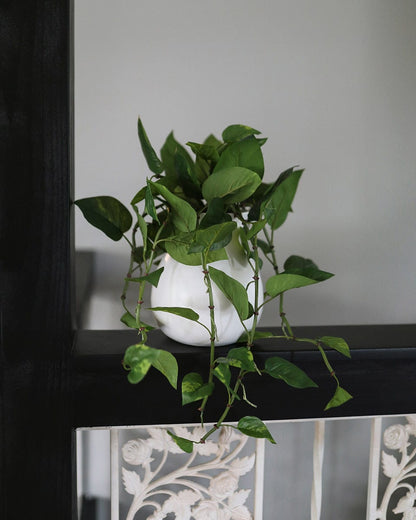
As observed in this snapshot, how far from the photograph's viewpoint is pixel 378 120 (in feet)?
5.31

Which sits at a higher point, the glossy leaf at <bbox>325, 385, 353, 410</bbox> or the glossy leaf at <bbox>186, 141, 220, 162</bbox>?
the glossy leaf at <bbox>186, 141, 220, 162</bbox>

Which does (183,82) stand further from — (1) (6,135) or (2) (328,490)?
(2) (328,490)

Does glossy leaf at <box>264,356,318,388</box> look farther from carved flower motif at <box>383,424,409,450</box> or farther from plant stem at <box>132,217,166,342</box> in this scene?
carved flower motif at <box>383,424,409,450</box>

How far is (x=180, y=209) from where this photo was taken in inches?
29.1

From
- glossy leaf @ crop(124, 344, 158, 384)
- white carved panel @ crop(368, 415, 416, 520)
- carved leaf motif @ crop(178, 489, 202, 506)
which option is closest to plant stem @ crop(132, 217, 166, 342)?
glossy leaf @ crop(124, 344, 158, 384)

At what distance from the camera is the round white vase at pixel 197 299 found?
80cm

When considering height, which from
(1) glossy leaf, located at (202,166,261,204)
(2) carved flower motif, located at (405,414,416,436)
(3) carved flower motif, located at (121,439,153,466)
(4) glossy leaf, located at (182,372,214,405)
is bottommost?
(3) carved flower motif, located at (121,439,153,466)

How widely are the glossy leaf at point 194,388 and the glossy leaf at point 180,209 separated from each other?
196 millimetres

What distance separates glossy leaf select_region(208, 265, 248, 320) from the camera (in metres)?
0.75

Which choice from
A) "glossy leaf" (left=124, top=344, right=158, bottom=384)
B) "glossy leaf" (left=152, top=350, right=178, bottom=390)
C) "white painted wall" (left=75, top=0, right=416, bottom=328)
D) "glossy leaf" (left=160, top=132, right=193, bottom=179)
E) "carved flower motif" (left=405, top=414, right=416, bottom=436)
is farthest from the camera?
"white painted wall" (left=75, top=0, right=416, bottom=328)

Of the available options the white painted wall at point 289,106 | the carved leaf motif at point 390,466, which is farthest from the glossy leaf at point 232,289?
the white painted wall at point 289,106

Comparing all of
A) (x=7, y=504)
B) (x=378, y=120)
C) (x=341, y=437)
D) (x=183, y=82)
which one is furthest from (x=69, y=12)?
(x=341, y=437)

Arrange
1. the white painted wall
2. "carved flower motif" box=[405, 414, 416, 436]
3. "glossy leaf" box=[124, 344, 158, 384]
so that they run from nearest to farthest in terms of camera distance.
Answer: "glossy leaf" box=[124, 344, 158, 384] → "carved flower motif" box=[405, 414, 416, 436] → the white painted wall

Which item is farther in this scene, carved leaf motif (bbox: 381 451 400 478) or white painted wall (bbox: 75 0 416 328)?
white painted wall (bbox: 75 0 416 328)
